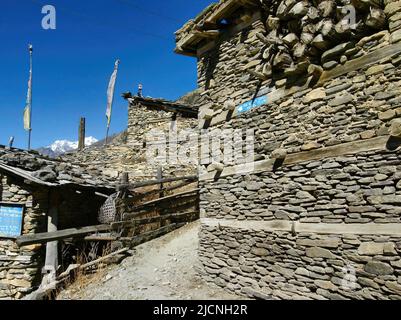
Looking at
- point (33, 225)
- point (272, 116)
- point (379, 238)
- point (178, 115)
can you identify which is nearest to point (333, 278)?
point (379, 238)

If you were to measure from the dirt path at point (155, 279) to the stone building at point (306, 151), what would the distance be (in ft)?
1.57

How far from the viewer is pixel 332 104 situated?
16.3 feet

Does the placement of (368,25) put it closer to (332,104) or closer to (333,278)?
(332,104)

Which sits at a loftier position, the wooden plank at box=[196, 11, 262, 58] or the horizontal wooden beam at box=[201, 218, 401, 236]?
the wooden plank at box=[196, 11, 262, 58]

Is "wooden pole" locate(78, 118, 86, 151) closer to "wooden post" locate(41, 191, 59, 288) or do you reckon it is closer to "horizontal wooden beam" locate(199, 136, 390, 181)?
"wooden post" locate(41, 191, 59, 288)

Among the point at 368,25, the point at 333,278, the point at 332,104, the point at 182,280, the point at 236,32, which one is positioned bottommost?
the point at 182,280

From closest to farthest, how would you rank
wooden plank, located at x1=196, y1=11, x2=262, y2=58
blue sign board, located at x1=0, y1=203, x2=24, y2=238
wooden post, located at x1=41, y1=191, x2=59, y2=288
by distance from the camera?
wooden plank, located at x1=196, y1=11, x2=262, y2=58 < wooden post, located at x1=41, y1=191, x2=59, y2=288 < blue sign board, located at x1=0, y1=203, x2=24, y2=238

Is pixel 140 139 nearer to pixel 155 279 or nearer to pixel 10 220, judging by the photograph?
pixel 10 220

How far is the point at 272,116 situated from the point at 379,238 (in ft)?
8.73

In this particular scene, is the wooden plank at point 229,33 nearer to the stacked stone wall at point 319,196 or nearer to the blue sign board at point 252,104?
the stacked stone wall at point 319,196

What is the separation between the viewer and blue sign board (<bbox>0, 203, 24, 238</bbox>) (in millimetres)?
8367

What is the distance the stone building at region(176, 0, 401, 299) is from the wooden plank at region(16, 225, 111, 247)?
318cm

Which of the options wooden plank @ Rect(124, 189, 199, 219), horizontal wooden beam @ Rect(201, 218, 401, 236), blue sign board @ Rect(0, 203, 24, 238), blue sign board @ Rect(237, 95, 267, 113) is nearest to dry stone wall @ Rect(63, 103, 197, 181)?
wooden plank @ Rect(124, 189, 199, 219)

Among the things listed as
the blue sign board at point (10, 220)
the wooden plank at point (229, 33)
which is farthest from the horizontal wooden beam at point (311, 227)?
the blue sign board at point (10, 220)
